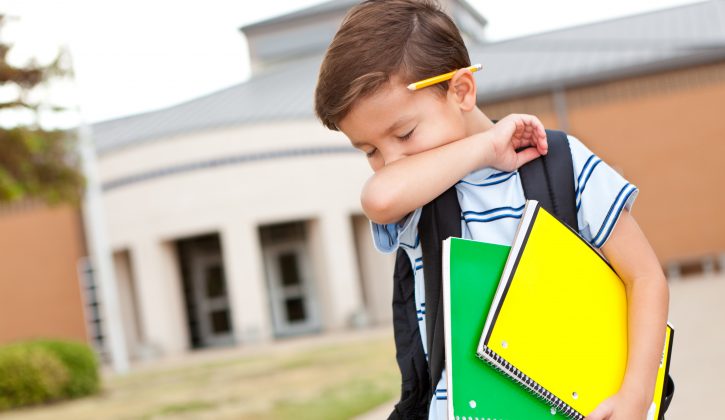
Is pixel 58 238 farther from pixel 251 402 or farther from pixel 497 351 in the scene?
pixel 497 351

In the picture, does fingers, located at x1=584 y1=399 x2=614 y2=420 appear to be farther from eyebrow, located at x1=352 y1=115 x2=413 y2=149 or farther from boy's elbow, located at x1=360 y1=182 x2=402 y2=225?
eyebrow, located at x1=352 y1=115 x2=413 y2=149

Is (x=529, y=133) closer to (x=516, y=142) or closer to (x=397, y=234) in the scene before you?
(x=516, y=142)

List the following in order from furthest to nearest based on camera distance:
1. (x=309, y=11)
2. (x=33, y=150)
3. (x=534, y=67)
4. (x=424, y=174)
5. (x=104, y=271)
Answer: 1. (x=309, y=11)
2. (x=534, y=67)
3. (x=104, y=271)
4. (x=33, y=150)
5. (x=424, y=174)

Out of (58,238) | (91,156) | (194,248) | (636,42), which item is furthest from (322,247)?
(636,42)

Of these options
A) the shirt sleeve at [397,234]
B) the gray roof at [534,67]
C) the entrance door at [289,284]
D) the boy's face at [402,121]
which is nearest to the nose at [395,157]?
the boy's face at [402,121]

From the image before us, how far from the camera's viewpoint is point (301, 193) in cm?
2111

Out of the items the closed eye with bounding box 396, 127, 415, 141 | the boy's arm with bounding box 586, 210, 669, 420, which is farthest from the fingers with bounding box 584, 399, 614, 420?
the closed eye with bounding box 396, 127, 415, 141

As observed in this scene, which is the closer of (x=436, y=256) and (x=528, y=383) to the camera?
(x=528, y=383)

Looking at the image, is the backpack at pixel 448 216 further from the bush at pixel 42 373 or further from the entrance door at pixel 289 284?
the entrance door at pixel 289 284

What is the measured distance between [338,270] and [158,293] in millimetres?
4219

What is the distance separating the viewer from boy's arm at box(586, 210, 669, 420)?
1.57 meters

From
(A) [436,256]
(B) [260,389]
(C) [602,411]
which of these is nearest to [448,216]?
(A) [436,256]

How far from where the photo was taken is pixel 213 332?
23234 mm

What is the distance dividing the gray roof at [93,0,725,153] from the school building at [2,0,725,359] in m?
0.09
